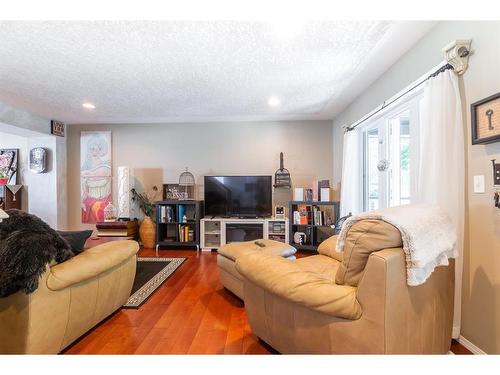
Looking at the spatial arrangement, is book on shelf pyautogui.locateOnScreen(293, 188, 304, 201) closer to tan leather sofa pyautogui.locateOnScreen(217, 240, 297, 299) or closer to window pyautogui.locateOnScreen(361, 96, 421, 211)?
window pyautogui.locateOnScreen(361, 96, 421, 211)

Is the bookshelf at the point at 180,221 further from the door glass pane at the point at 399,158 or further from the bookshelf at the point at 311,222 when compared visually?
the door glass pane at the point at 399,158

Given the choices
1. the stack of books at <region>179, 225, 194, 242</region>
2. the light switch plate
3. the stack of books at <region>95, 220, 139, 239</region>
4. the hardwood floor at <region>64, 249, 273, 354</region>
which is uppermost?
the light switch plate

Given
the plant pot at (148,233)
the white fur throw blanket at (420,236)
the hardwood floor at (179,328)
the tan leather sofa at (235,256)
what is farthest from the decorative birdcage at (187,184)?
the white fur throw blanket at (420,236)

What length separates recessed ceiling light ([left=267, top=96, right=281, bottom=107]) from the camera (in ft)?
11.0

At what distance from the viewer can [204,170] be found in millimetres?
4594

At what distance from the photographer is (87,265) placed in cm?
161

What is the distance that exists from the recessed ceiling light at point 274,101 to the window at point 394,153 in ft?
4.07

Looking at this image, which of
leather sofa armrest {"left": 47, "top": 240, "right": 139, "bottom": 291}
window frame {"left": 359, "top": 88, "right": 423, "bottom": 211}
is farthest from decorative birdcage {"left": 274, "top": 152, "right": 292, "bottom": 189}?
leather sofa armrest {"left": 47, "top": 240, "right": 139, "bottom": 291}

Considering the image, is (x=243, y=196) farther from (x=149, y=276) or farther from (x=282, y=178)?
(x=149, y=276)

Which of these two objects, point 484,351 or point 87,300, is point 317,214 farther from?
point 87,300

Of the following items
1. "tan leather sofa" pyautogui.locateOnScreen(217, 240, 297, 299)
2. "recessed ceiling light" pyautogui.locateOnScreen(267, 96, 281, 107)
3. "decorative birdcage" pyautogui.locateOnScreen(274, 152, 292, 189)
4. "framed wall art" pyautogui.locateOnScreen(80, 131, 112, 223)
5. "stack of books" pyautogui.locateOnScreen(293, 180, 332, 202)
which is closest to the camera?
"tan leather sofa" pyautogui.locateOnScreen(217, 240, 297, 299)

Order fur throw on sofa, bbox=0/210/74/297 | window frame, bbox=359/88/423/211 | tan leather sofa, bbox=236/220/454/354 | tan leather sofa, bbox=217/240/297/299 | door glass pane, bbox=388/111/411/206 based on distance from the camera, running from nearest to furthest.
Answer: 1. tan leather sofa, bbox=236/220/454/354
2. fur throw on sofa, bbox=0/210/74/297
3. window frame, bbox=359/88/423/211
4. tan leather sofa, bbox=217/240/297/299
5. door glass pane, bbox=388/111/411/206

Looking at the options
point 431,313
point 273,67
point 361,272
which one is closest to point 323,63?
point 273,67

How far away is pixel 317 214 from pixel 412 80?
7.81ft
